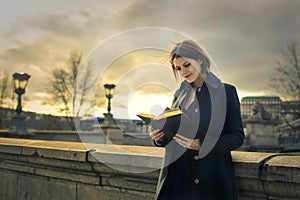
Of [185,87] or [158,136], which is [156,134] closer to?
[158,136]

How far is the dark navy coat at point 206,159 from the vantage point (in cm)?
194

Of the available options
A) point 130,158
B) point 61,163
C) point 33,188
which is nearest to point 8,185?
point 33,188

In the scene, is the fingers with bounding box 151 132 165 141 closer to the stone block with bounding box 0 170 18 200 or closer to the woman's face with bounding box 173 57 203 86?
the woman's face with bounding box 173 57 203 86

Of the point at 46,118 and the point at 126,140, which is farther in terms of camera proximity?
the point at 46,118

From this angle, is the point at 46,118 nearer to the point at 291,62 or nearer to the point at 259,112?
the point at 259,112

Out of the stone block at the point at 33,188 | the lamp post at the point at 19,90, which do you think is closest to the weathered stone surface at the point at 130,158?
the stone block at the point at 33,188

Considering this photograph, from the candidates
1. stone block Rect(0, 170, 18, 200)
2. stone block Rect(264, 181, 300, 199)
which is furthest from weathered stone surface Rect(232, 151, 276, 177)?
stone block Rect(0, 170, 18, 200)

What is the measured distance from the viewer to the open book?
1837 mm

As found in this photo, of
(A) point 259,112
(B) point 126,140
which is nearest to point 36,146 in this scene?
(B) point 126,140

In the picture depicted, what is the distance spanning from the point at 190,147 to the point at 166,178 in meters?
0.34

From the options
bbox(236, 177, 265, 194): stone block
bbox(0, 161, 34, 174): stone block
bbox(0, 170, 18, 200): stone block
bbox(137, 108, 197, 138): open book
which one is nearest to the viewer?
bbox(137, 108, 197, 138): open book

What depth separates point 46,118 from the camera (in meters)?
28.6

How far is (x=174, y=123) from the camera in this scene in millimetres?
1854

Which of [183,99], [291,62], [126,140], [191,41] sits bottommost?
[126,140]
